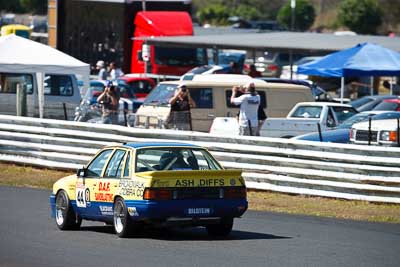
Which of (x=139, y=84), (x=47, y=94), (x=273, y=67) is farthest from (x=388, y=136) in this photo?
(x=273, y=67)

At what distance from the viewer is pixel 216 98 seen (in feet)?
87.1

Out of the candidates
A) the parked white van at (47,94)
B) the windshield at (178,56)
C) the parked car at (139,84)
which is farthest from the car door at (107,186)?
the windshield at (178,56)

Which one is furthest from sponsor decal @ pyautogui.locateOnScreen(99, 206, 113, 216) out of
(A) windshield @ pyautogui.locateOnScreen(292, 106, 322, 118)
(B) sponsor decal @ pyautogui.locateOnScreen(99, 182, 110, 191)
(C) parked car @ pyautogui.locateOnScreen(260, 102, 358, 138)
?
(A) windshield @ pyautogui.locateOnScreen(292, 106, 322, 118)

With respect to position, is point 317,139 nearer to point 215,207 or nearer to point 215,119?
point 215,119

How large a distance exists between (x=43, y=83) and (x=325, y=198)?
1119 cm

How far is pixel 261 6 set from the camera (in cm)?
9875

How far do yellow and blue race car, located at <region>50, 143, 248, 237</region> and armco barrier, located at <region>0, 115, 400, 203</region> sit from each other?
514cm

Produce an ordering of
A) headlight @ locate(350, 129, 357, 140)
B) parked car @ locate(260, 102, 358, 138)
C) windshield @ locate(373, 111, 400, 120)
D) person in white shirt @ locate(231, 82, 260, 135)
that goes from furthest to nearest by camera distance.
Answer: parked car @ locate(260, 102, 358, 138)
windshield @ locate(373, 111, 400, 120)
person in white shirt @ locate(231, 82, 260, 135)
headlight @ locate(350, 129, 357, 140)

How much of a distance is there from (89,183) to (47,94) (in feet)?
50.2

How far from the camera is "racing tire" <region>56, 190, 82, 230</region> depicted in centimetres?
1421

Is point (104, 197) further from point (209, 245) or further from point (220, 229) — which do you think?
point (209, 245)

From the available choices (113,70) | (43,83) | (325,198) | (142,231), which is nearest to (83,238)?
(142,231)

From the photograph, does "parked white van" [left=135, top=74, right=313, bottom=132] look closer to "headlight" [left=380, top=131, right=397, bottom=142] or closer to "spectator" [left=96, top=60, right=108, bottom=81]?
"headlight" [left=380, top=131, right=397, bottom=142]

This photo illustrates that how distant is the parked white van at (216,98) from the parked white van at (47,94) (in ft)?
6.56
